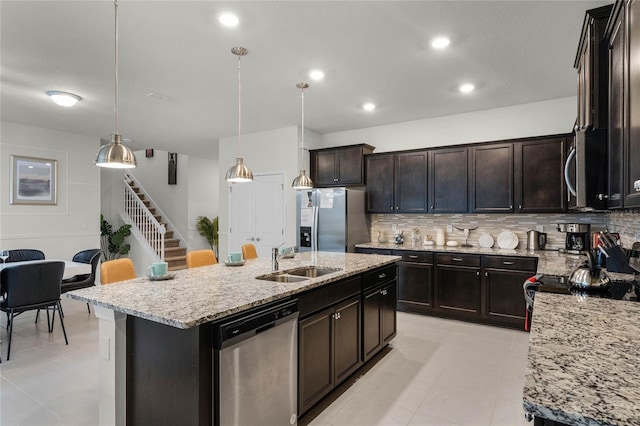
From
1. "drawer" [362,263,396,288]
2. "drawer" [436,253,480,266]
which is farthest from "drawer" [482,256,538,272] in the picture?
"drawer" [362,263,396,288]

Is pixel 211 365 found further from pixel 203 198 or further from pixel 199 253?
pixel 203 198

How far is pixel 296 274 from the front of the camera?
3076 mm

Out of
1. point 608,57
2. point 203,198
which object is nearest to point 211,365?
point 608,57

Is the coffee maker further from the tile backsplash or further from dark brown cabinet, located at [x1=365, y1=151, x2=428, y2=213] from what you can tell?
dark brown cabinet, located at [x1=365, y1=151, x2=428, y2=213]

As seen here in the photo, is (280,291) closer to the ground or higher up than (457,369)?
higher up

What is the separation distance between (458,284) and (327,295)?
2616mm

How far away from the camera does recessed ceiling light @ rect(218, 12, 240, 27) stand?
257 centimetres

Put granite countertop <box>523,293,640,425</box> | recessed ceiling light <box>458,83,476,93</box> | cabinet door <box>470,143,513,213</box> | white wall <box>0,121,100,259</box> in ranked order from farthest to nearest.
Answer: white wall <box>0,121,100,259</box> < cabinet door <box>470,143,513,213</box> < recessed ceiling light <box>458,83,476,93</box> < granite countertop <box>523,293,640,425</box>

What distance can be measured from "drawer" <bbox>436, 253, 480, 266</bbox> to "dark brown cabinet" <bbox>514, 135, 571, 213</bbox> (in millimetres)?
819

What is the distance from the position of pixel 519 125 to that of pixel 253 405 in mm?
4676

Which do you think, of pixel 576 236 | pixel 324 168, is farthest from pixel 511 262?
pixel 324 168

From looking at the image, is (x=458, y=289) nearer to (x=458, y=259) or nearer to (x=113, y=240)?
(x=458, y=259)

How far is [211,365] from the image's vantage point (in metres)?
1.70

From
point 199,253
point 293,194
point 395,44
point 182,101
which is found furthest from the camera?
point 293,194
